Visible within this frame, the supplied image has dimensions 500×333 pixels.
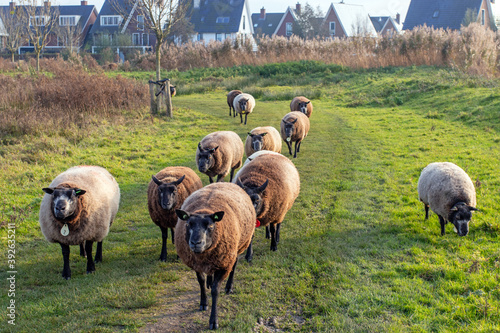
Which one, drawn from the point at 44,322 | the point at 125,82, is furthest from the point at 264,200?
the point at 125,82

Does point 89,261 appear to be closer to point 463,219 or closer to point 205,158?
point 205,158

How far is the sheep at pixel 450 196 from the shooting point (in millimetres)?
6707

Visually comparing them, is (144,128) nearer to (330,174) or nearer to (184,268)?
(330,174)

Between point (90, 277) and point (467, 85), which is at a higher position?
point (467, 85)

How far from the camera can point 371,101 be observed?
2205 cm

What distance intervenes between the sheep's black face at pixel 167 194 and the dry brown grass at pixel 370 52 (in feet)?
68.5

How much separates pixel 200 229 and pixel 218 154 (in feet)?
16.9

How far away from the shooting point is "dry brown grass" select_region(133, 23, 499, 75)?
73.2 feet

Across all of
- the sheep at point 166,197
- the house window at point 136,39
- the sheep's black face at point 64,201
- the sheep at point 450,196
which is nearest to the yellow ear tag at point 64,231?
the sheep's black face at point 64,201

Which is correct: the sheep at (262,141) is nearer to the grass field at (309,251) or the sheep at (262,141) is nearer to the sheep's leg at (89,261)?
the grass field at (309,251)

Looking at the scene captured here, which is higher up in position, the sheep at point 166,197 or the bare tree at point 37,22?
the bare tree at point 37,22

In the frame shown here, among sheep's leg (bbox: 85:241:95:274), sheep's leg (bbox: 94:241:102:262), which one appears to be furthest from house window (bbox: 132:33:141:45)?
sheep's leg (bbox: 85:241:95:274)

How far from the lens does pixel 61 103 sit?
584 inches

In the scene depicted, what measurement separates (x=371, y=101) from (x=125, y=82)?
41.4 ft
